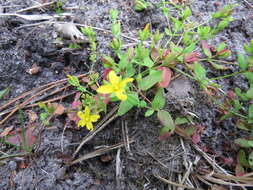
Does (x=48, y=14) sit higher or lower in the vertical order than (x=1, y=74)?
higher

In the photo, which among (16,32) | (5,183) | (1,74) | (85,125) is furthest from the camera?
(16,32)

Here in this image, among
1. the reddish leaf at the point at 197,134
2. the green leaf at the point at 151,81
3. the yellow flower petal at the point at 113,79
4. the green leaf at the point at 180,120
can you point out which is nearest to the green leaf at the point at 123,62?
the green leaf at the point at 151,81

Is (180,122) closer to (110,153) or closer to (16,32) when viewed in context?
(110,153)

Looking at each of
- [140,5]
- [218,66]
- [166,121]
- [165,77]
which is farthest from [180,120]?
[140,5]

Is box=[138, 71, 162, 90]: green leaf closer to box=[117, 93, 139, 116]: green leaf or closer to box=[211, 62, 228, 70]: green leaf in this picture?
box=[117, 93, 139, 116]: green leaf

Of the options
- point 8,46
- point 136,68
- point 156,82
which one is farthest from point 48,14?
point 156,82

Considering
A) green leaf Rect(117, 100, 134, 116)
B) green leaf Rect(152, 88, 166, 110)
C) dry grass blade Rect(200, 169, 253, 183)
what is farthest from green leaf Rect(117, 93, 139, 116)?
dry grass blade Rect(200, 169, 253, 183)

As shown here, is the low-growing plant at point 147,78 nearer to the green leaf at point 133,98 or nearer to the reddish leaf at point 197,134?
the green leaf at point 133,98
